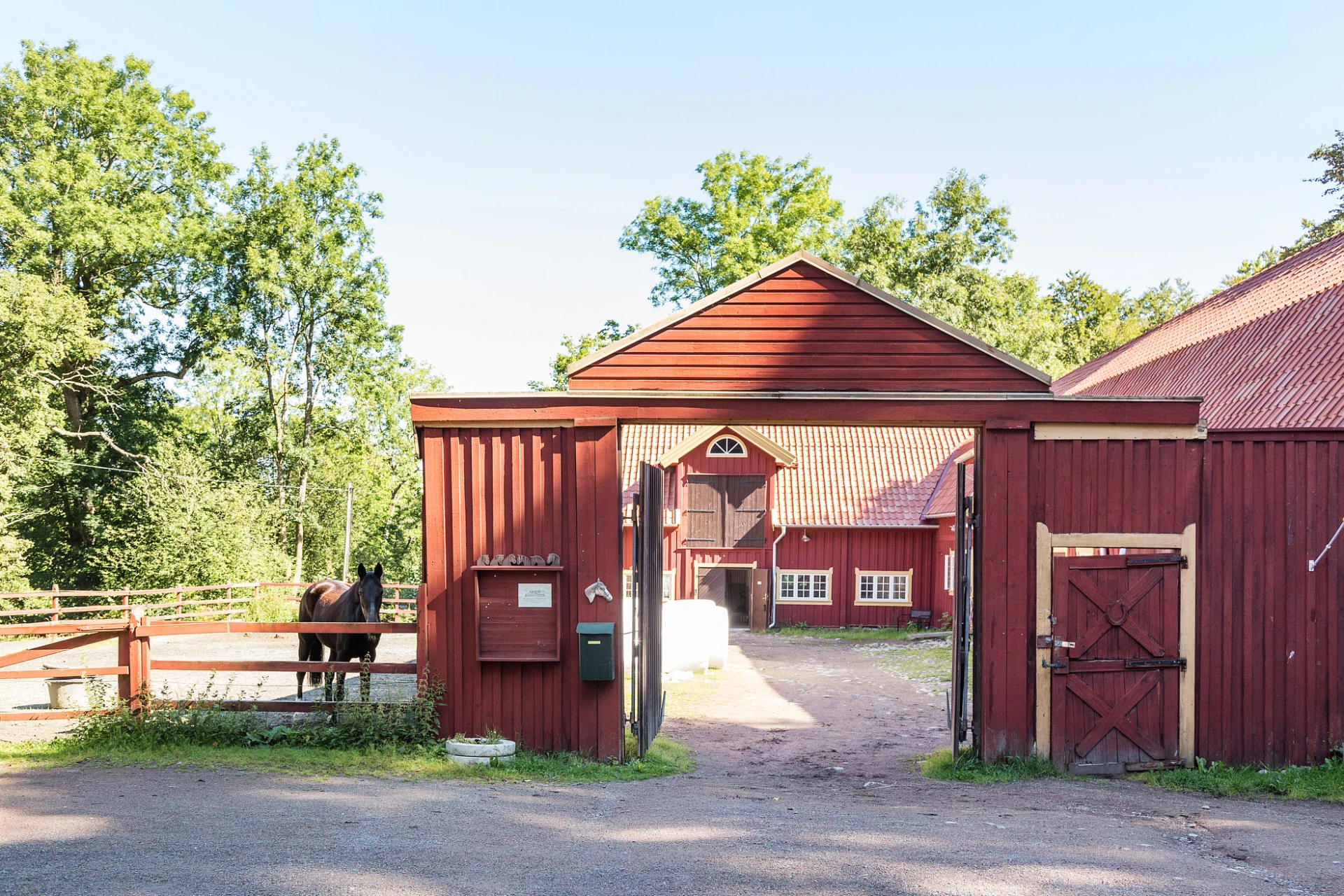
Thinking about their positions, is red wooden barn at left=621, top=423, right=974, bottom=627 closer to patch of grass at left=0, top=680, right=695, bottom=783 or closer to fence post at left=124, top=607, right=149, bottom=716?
patch of grass at left=0, top=680, right=695, bottom=783

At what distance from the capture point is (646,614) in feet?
33.9

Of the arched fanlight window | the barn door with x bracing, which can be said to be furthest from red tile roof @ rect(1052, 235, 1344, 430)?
the arched fanlight window

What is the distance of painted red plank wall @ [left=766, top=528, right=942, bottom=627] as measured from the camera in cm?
2909

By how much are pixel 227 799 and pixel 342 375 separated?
31316mm

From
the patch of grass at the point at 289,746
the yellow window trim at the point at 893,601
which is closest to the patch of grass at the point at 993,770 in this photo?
the patch of grass at the point at 289,746

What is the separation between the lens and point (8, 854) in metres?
6.15

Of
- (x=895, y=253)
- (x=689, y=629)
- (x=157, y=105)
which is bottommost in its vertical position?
(x=689, y=629)

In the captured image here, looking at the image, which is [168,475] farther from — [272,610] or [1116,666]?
[1116,666]

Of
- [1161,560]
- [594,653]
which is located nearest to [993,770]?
[1161,560]

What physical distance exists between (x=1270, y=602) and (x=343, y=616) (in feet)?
31.7

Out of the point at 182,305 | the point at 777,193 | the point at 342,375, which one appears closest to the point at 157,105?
the point at 182,305

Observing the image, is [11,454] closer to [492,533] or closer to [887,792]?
[492,533]

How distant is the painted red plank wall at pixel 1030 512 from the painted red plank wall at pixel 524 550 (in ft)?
11.2

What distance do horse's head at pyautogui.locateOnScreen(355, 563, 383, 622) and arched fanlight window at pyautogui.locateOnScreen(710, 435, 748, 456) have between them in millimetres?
18895
